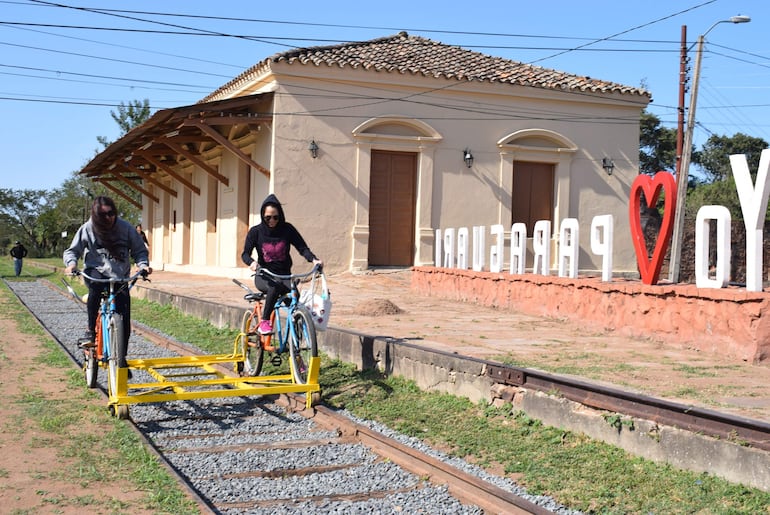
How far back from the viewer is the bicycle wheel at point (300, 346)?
758 cm

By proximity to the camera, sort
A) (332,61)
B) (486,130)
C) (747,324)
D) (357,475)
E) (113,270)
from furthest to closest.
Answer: (486,130) → (332,61) → (747,324) → (113,270) → (357,475)

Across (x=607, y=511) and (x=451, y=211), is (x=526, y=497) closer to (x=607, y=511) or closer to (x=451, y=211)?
(x=607, y=511)

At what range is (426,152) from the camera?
2138 cm

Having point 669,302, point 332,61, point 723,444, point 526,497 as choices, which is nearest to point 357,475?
point 526,497

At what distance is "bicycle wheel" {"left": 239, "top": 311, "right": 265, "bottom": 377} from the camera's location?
8.67 m

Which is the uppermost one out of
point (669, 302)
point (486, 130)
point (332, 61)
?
point (332, 61)

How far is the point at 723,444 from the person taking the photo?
510 cm

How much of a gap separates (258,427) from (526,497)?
2565mm

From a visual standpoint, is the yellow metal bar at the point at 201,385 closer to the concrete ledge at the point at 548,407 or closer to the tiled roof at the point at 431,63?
the concrete ledge at the point at 548,407

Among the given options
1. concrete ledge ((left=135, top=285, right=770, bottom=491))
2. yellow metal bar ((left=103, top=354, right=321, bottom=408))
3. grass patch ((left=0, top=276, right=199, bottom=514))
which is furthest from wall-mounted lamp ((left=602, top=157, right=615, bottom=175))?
grass patch ((left=0, top=276, right=199, bottom=514))

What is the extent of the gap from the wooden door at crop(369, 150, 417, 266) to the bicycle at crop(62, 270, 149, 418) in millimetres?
13777

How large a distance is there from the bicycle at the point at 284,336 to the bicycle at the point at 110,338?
131 centimetres

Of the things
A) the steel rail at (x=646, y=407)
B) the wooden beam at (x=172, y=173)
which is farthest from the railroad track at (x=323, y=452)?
the wooden beam at (x=172, y=173)

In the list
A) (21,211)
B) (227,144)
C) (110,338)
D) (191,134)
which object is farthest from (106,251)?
(21,211)
